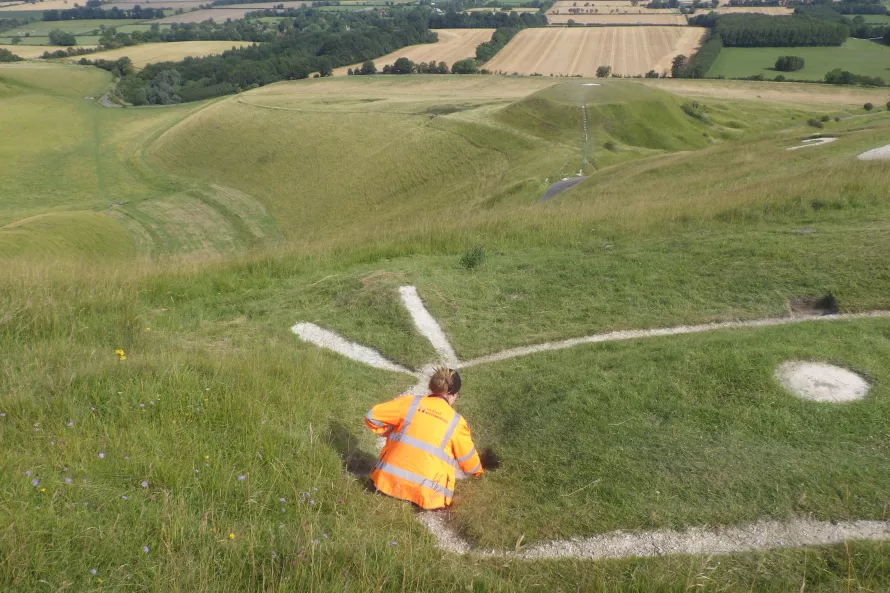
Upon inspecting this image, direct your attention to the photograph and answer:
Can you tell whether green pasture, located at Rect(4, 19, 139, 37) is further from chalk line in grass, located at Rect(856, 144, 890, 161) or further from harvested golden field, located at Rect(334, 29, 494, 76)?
chalk line in grass, located at Rect(856, 144, 890, 161)

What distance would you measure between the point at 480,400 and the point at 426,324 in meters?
3.34

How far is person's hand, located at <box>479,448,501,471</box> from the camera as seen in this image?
26.7ft

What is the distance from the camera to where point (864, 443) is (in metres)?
7.63

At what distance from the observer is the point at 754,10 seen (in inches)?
5743

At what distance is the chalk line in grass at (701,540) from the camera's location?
20.4 feet

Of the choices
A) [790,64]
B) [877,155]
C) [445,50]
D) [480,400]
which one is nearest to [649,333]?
[480,400]

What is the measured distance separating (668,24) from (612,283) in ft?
463

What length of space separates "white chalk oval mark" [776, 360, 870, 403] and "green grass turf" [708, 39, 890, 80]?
103 metres

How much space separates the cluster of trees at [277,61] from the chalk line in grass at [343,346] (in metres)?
113

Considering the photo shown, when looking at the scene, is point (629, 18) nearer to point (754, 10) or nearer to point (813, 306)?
point (754, 10)

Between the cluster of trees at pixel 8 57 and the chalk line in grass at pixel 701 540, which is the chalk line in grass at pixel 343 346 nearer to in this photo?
the chalk line in grass at pixel 701 540

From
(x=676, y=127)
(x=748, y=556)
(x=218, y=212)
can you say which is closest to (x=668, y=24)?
(x=676, y=127)

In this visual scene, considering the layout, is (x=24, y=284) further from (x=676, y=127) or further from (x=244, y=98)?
(x=244, y=98)

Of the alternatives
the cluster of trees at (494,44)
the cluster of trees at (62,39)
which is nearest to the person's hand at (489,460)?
the cluster of trees at (494,44)
